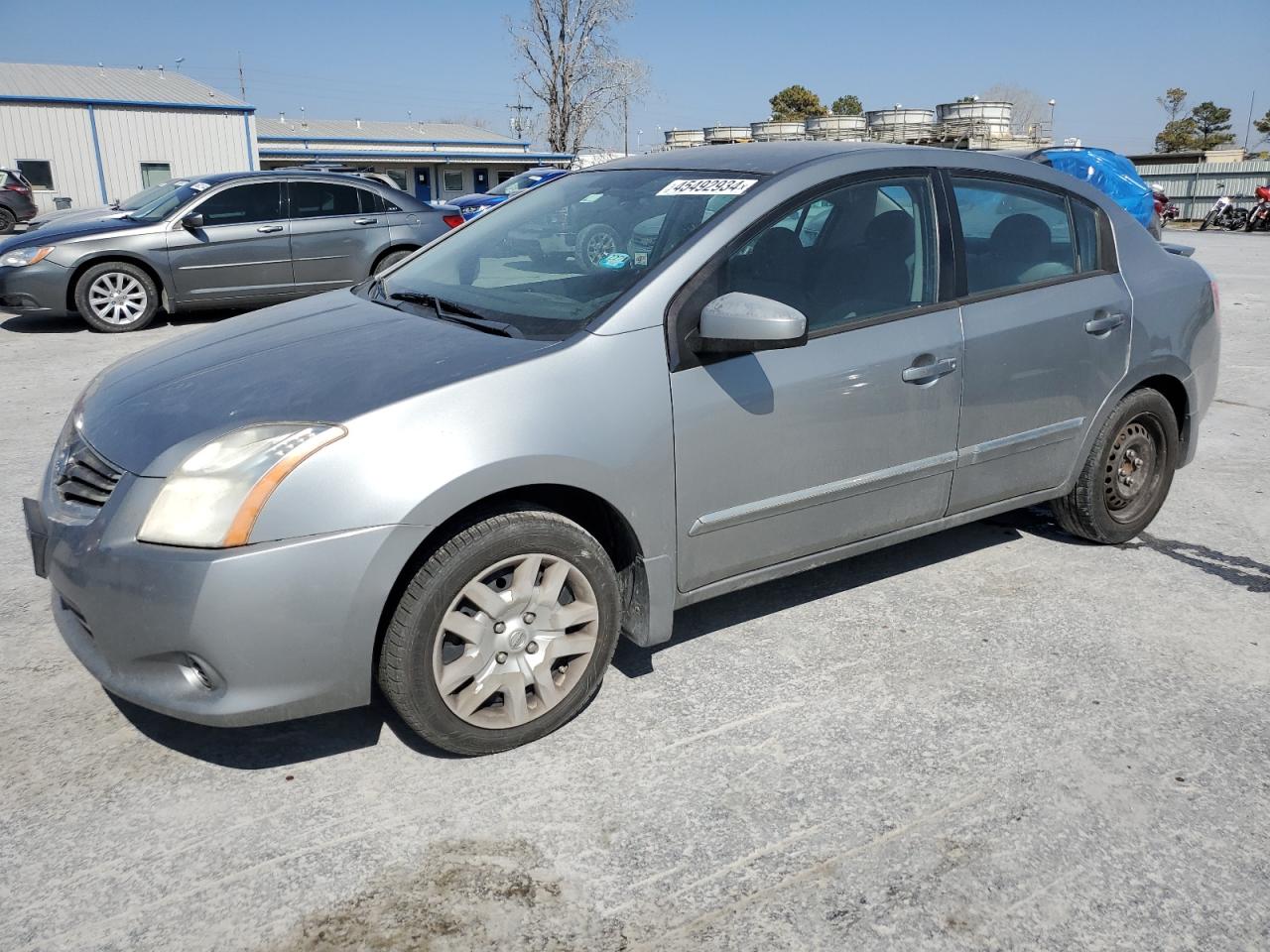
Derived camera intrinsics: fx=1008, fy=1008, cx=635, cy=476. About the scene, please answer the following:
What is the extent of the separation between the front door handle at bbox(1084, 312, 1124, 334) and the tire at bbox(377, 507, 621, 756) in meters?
2.17

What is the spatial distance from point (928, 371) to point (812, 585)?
1.01m

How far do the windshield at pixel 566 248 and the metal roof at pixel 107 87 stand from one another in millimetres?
38078

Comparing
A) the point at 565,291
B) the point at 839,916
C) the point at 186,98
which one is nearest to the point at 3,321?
the point at 565,291

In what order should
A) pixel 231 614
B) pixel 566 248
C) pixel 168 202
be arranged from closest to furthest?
pixel 231 614 → pixel 566 248 → pixel 168 202

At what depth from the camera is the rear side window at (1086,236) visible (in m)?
3.91

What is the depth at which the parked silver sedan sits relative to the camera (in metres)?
9.39

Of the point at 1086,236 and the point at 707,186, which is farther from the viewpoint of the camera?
the point at 1086,236

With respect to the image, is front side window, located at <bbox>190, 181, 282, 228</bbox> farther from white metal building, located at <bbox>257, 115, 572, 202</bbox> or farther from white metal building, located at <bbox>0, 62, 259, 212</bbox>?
white metal building, located at <bbox>257, 115, 572, 202</bbox>

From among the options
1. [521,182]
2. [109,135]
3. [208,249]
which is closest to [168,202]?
[208,249]

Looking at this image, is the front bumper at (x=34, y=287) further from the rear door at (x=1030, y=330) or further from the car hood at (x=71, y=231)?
the rear door at (x=1030, y=330)

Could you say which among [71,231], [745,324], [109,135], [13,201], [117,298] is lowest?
[117,298]

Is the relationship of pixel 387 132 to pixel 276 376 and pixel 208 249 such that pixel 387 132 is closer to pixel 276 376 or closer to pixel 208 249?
pixel 208 249

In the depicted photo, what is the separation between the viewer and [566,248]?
134 inches

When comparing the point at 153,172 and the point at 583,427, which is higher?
the point at 153,172
